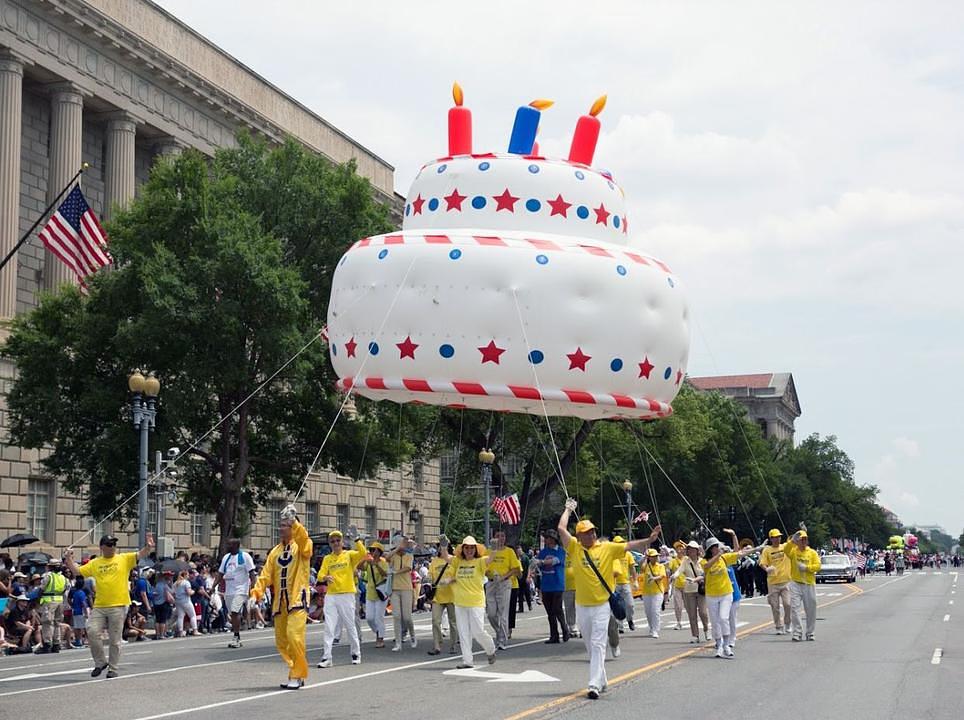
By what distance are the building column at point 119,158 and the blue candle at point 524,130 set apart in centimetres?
2712

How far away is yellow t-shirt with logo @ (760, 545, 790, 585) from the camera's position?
22.6 meters

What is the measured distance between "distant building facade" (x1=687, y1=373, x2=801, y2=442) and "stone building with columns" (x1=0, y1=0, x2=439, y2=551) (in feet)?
352

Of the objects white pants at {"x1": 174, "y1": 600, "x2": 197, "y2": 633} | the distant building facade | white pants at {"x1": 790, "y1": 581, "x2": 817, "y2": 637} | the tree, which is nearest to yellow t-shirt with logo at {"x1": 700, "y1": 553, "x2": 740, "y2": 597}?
white pants at {"x1": 790, "y1": 581, "x2": 817, "y2": 637}

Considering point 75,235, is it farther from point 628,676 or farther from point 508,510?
point 628,676

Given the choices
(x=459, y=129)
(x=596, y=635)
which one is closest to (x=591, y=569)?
(x=596, y=635)

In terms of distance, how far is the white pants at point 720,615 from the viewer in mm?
18672

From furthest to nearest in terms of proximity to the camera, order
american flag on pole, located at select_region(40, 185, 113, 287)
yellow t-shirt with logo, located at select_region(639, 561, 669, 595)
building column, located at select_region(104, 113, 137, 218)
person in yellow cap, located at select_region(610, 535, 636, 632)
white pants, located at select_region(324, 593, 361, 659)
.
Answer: building column, located at select_region(104, 113, 137, 218) → american flag on pole, located at select_region(40, 185, 113, 287) → yellow t-shirt with logo, located at select_region(639, 561, 669, 595) → white pants, located at select_region(324, 593, 361, 659) → person in yellow cap, located at select_region(610, 535, 636, 632)

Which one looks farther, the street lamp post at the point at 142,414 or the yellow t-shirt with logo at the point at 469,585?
the street lamp post at the point at 142,414

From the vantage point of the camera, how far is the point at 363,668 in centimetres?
1752

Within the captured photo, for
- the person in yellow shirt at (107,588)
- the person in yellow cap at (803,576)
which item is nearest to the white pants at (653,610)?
the person in yellow cap at (803,576)

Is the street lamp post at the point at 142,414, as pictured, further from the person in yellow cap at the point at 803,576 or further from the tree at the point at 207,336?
the person in yellow cap at the point at 803,576

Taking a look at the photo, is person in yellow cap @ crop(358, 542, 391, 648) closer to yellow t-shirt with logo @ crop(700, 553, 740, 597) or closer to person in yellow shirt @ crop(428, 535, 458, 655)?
person in yellow shirt @ crop(428, 535, 458, 655)

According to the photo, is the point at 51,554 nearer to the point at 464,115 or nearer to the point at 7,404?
the point at 7,404

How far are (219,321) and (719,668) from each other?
61.7 ft
